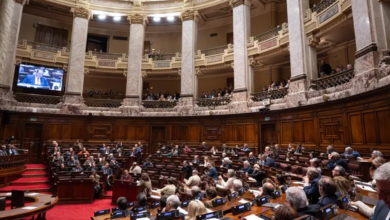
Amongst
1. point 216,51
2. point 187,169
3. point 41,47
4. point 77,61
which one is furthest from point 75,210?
point 41,47

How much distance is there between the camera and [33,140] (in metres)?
14.3

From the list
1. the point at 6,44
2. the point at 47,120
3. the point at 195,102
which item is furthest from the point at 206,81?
the point at 6,44

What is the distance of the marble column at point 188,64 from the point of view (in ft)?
52.2

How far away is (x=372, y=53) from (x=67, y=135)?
15.8 m

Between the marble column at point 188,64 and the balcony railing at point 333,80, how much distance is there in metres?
7.56

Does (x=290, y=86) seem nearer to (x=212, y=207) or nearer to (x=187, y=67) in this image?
(x=187, y=67)

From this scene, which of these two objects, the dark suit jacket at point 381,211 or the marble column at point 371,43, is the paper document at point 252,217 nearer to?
the dark suit jacket at point 381,211

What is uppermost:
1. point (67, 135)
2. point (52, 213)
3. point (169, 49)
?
point (169, 49)

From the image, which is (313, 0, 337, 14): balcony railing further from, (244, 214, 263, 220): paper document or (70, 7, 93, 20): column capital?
(70, 7, 93, 20): column capital

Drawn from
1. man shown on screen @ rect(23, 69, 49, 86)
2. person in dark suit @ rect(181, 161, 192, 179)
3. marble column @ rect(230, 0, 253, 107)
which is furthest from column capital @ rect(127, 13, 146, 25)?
person in dark suit @ rect(181, 161, 192, 179)

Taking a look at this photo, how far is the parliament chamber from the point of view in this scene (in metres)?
4.85

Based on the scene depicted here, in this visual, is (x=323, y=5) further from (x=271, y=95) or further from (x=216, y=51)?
(x=216, y=51)

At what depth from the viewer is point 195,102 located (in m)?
16.0

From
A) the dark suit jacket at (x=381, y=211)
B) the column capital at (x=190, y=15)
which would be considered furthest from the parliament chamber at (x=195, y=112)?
the column capital at (x=190, y=15)
